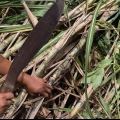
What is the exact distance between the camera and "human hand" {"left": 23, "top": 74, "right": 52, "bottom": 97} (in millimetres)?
1229

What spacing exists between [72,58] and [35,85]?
0.20 meters

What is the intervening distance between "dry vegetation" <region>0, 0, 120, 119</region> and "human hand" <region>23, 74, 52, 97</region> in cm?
3

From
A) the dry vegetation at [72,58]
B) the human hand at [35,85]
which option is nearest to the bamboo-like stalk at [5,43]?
the dry vegetation at [72,58]

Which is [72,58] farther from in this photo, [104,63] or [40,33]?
[40,33]

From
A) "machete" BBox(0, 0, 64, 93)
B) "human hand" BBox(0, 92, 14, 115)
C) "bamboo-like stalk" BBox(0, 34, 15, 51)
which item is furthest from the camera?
"bamboo-like stalk" BBox(0, 34, 15, 51)

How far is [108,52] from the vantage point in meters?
1.35

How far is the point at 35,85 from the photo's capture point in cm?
123

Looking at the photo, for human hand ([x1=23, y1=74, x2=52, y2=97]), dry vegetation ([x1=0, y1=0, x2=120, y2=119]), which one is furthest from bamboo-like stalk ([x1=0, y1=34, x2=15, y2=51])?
human hand ([x1=23, y1=74, x2=52, y2=97])

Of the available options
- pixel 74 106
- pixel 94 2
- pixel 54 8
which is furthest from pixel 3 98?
pixel 94 2

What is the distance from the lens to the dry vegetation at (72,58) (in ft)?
4.11

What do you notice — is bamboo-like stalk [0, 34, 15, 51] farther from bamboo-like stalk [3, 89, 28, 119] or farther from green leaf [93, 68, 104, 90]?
green leaf [93, 68, 104, 90]

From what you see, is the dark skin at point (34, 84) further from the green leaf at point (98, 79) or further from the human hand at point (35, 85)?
the green leaf at point (98, 79)

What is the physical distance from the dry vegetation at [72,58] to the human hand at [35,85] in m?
0.03

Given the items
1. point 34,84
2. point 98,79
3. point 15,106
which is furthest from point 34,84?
point 98,79
